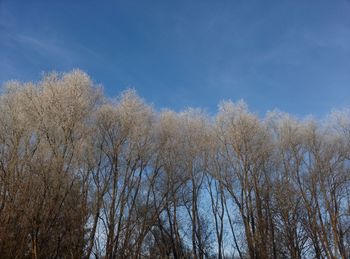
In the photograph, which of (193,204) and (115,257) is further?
(193,204)

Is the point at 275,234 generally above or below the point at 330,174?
below

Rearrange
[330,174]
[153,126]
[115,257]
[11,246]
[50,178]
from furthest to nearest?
[330,174] < [153,126] < [115,257] < [50,178] < [11,246]

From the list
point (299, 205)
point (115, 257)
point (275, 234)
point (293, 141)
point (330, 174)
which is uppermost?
point (293, 141)

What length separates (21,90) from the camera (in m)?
16.9

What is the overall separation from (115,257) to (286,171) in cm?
1170

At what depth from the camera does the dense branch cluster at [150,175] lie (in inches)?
612

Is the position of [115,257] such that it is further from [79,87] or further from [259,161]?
[259,161]

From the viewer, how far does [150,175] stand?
2023 cm

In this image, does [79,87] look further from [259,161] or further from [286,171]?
[286,171]

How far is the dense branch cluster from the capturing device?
15547mm

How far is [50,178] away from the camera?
15367mm

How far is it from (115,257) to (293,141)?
1278 centimetres

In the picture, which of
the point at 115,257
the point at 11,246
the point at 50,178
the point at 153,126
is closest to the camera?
the point at 11,246

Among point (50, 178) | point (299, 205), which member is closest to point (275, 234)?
point (299, 205)
